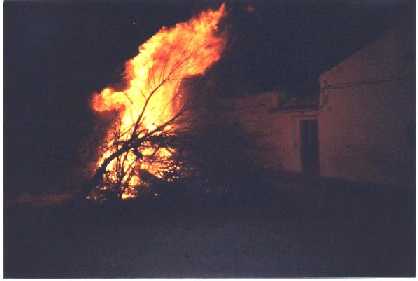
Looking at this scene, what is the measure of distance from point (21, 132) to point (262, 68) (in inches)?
175

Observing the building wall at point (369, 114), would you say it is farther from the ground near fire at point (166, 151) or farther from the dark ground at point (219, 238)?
the dark ground at point (219, 238)

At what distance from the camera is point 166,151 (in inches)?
300

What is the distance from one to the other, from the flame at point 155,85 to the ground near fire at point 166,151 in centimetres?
2

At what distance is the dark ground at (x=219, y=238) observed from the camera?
5.84 metres

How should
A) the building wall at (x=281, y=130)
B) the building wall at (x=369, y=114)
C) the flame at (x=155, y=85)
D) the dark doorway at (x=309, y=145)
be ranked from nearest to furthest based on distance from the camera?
the flame at (x=155, y=85), the building wall at (x=369, y=114), the building wall at (x=281, y=130), the dark doorway at (x=309, y=145)

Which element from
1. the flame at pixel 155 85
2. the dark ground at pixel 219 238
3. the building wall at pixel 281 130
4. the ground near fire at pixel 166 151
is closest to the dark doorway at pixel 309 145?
the building wall at pixel 281 130

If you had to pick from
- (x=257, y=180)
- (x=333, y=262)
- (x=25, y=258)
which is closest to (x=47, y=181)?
(x=25, y=258)

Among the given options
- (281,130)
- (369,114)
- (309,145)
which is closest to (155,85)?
(369,114)

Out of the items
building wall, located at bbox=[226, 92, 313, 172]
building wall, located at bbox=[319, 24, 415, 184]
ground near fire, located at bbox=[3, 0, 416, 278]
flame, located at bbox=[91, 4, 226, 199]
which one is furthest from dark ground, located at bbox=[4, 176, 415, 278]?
building wall, located at bbox=[226, 92, 313, 172]

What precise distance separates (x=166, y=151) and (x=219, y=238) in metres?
1.76

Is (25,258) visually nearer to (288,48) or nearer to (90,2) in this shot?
(90,2)

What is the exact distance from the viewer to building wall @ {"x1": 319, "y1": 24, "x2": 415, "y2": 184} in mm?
9055

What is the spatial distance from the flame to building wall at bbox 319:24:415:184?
11.4 ft

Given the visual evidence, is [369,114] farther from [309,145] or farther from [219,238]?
[219,238]
